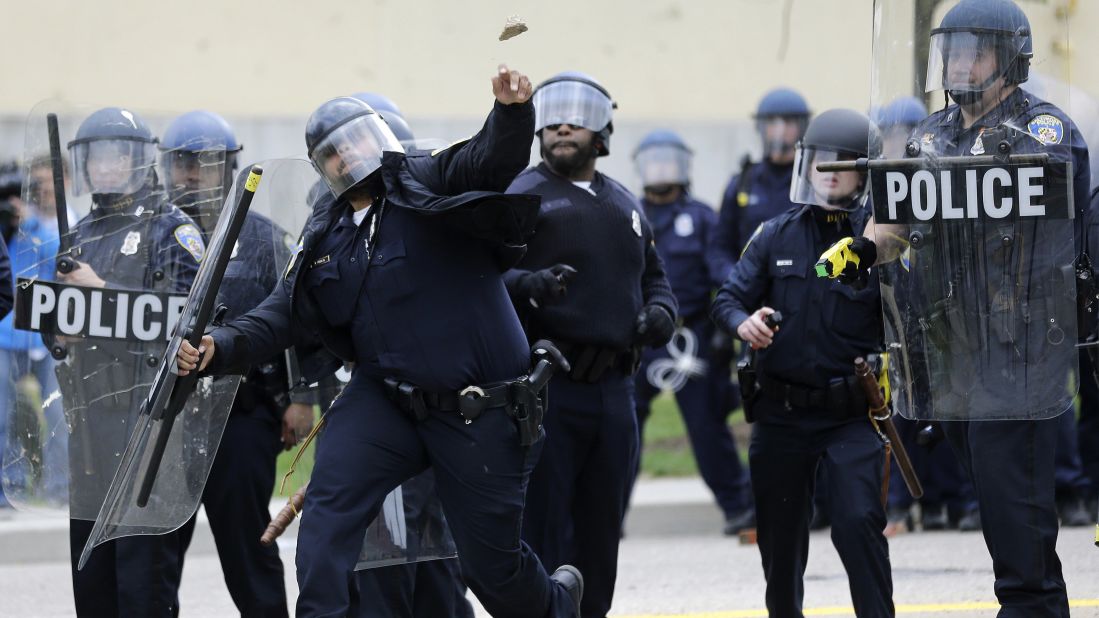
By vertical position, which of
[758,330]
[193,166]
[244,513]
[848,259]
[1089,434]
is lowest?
[1089,434]

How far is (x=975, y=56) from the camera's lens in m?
5.04

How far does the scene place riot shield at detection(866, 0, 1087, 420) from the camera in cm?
498

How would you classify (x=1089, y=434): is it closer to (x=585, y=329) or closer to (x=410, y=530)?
(x=585, y=329)

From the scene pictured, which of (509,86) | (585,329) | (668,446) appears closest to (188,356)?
(509,86)

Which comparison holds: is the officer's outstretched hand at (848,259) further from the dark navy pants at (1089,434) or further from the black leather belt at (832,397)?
the dark navy pants at (1089,434)

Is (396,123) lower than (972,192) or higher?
higher

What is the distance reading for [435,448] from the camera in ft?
16.7

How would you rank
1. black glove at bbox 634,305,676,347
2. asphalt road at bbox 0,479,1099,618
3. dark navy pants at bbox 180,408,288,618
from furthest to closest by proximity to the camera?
1. asphalt road at bbox 0,479,1099,618
2. black glove at bbox 634,305,676,347
3. dark navy pants at bbox 180,408,288,618

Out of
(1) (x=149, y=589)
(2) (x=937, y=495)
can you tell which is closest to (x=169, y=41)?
(2) (x=937, y=495)

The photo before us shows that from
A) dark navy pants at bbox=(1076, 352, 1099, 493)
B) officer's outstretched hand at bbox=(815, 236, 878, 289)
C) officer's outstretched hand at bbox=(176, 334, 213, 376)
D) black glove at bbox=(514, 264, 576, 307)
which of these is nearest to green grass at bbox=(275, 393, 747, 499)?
dark navy pants at bbox=(1076, 352, 1099, 493)

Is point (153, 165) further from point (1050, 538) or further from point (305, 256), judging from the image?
point (1050, 538)

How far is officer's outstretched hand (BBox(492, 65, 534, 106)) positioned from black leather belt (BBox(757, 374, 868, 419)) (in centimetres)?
164

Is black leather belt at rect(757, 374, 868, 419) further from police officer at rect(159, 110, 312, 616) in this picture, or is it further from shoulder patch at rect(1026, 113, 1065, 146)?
police officer at rect(159, 110, 312, 616)

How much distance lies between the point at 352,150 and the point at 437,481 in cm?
104
